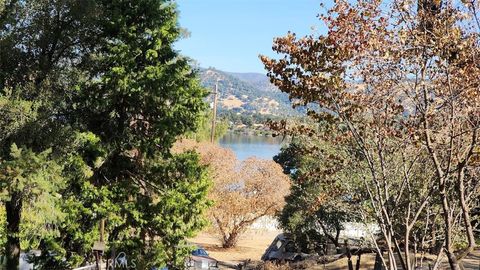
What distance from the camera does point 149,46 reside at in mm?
12320

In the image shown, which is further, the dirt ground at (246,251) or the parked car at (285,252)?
the parked car at (285,252)

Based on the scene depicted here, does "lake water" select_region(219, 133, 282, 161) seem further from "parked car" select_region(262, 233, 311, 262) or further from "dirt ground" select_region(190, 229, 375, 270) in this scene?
"parked car" select_region(262, 233, 311, 262)

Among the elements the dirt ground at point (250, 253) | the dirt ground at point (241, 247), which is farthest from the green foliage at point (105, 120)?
the dirt ground at point (241, 247)

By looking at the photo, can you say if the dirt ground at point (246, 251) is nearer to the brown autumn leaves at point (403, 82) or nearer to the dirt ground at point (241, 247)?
the dirt ground at point (241, 247)

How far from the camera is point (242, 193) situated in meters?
28.3

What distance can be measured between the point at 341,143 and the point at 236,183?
2129 centimetres

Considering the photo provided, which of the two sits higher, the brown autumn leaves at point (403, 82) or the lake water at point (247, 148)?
the lake water at point (247, 148)

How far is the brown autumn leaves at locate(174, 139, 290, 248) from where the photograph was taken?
27672 mm

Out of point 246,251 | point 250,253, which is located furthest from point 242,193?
point 250,253

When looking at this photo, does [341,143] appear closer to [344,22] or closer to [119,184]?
[344,22]

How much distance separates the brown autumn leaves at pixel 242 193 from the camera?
27672 millimetres

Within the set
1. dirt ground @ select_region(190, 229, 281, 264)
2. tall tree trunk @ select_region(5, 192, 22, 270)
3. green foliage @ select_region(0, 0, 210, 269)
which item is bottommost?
dirt ground @ select_region(190, 229, 281, 264)

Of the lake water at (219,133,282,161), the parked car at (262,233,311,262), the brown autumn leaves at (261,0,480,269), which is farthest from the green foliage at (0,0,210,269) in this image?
the lake water at (219,133,282,161)

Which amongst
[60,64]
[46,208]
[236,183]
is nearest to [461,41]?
[46,208]
